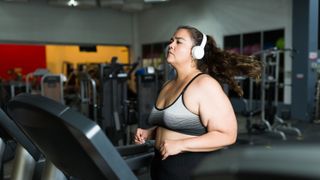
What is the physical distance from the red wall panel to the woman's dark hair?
11719mm

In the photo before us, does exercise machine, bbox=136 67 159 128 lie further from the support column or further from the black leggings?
the black leggings

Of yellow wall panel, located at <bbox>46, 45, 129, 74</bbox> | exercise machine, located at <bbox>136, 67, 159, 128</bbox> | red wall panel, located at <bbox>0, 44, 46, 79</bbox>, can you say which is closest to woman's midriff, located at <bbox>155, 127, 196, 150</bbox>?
exercise machine, located at <bbox>136, 67, 159, 128</bbox>

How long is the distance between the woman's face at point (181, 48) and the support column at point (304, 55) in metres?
6.64

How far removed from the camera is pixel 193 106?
5.06ft

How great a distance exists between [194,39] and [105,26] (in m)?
11.2

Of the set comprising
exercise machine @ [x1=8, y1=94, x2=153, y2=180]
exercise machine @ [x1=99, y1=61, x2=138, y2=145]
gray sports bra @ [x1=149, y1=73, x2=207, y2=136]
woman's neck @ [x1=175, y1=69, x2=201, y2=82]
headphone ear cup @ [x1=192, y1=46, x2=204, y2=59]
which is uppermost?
headphone ear cup @ [x1=192, y1=46, x2=204, y2=59]

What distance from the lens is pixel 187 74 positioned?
66.9 inches

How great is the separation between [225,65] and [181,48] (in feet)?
0.89

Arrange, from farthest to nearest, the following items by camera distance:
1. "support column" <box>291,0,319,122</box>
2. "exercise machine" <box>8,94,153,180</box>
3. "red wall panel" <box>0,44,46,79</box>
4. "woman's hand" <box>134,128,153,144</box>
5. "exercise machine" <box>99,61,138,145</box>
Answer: "red wall panel" <box>0,44,46,79</box>
"support column" <box>291,0,319,122</box>
"exercise machine" <box>99,61,138,145</box>
"woman's hand" <box>134,128,153,144</box>
"exercise machine" <box>8,94,153,180</box>

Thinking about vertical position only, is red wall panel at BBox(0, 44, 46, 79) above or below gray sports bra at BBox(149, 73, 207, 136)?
above

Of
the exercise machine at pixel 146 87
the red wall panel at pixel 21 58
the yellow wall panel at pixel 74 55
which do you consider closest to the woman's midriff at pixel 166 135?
the exercise machine at pixel 146 87

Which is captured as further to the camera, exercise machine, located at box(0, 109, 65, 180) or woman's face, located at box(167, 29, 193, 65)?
woman's face, located at box(167, 29, 193, 65)

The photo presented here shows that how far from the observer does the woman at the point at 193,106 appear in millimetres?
1508

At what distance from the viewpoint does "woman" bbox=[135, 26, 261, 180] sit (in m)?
1.51
